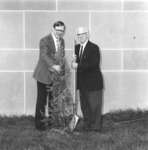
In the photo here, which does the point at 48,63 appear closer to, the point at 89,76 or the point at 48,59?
the point at 48,59

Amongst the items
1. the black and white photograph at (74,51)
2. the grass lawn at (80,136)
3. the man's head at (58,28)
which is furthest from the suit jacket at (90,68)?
the grass lawn at (80,136)

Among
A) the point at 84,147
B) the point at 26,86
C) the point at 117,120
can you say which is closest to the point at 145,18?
the point at 117,120

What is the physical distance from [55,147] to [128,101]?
2722mm

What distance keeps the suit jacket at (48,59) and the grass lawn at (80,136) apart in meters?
0.92

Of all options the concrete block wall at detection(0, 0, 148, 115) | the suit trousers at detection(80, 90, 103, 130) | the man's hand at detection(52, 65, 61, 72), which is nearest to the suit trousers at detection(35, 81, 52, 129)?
the man's hand at detection(52, 65, 61, 72)

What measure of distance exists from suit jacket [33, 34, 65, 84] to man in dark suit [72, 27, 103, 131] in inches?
12.6

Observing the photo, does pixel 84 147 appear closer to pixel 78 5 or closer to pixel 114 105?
pixel 114 105

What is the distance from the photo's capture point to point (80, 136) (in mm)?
7699

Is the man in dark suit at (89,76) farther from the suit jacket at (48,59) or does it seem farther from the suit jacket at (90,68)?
the suit jacket at (48,59)

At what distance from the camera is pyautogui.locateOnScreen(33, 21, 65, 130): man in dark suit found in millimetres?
7789

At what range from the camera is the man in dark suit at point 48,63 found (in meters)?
7.79

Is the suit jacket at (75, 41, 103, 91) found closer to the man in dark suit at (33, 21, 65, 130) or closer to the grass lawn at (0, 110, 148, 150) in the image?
the man in dark suit at (33, 21, 65, 130)

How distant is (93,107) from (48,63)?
3.76ft

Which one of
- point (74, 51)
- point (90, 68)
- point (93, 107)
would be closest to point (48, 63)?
point (90, 68)
